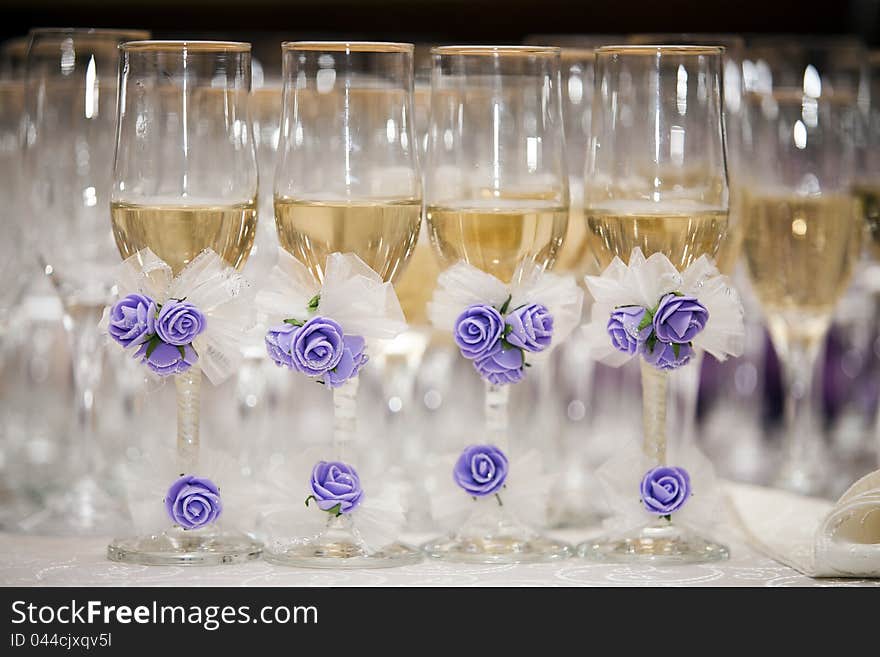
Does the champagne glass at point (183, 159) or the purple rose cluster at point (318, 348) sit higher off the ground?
the champagne glass at point (183, 159)

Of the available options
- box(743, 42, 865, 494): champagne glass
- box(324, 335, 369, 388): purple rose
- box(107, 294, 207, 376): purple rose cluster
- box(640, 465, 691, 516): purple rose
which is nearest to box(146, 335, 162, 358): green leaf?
box(107, 294, 207, 376): purple rose cluster

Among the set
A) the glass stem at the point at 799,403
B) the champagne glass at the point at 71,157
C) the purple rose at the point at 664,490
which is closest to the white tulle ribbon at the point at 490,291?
the purple rose at the point at 664,490

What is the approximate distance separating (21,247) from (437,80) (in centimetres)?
46

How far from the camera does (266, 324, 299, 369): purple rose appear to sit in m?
0.91

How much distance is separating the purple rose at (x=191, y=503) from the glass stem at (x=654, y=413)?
271 millimetres

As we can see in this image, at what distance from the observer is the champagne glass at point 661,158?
0.95 metres

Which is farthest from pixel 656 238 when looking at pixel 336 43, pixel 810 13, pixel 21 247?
pixel 810 13

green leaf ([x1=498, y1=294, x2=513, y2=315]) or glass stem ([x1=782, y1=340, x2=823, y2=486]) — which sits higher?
green leaf ([x1=498, y1=294, x2=513, y2=315])

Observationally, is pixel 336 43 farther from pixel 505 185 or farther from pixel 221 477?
pixel 221 477

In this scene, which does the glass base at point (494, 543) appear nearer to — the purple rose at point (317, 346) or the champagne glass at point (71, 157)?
the purple rose at point (317, 346)

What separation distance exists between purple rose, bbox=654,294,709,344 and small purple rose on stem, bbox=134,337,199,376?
278 millimetres

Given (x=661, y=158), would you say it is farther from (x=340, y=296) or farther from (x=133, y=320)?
(x=133, y=320)

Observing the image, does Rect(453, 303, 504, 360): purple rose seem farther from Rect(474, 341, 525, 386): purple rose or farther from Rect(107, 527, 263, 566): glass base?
Rect(107, 527, 263, 566): glass base

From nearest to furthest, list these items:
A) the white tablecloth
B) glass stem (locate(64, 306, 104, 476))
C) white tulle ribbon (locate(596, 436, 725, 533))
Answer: the white tablecloth, white tulle ribbon (locate(596, 436, 725, 533)), glass stem (locate(64, 306, 104, 476))
